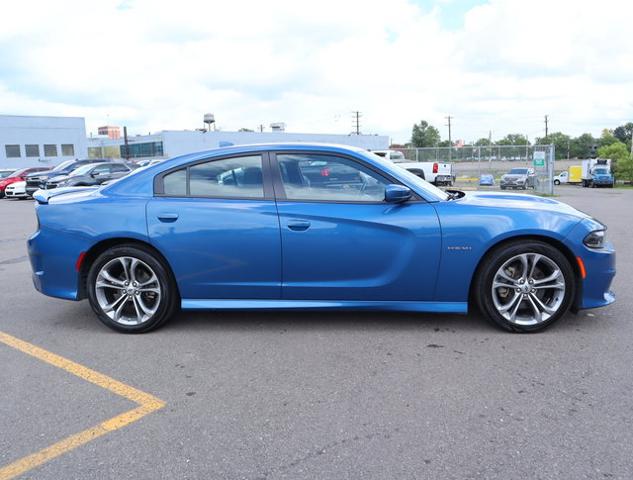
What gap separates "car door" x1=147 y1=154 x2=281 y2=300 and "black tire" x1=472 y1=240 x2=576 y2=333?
1.62 metres

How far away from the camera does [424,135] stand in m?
112

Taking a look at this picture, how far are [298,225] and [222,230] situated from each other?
61 cm

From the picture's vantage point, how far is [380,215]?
163 inches

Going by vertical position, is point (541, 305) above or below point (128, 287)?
below

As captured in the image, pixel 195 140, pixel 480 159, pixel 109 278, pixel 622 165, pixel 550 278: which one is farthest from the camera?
pixel 195 140

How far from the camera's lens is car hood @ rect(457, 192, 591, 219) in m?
4.25

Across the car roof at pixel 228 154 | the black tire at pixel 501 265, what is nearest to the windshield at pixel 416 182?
the car roof at pixel 228 154

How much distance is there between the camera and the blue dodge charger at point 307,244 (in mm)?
4125

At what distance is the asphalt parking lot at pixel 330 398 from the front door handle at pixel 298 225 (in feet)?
2.87

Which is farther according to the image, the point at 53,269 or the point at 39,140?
the point at 39,140

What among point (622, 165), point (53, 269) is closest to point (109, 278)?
point (53, 269)

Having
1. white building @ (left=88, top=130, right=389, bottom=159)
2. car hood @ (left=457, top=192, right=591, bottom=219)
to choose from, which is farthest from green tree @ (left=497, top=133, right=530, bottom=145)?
car hood @ (left=457, top=192, right=591, bottom=219)

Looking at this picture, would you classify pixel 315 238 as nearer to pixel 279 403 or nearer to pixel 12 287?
pixel 279 403

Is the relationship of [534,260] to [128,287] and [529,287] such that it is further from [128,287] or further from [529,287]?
[128,287]
